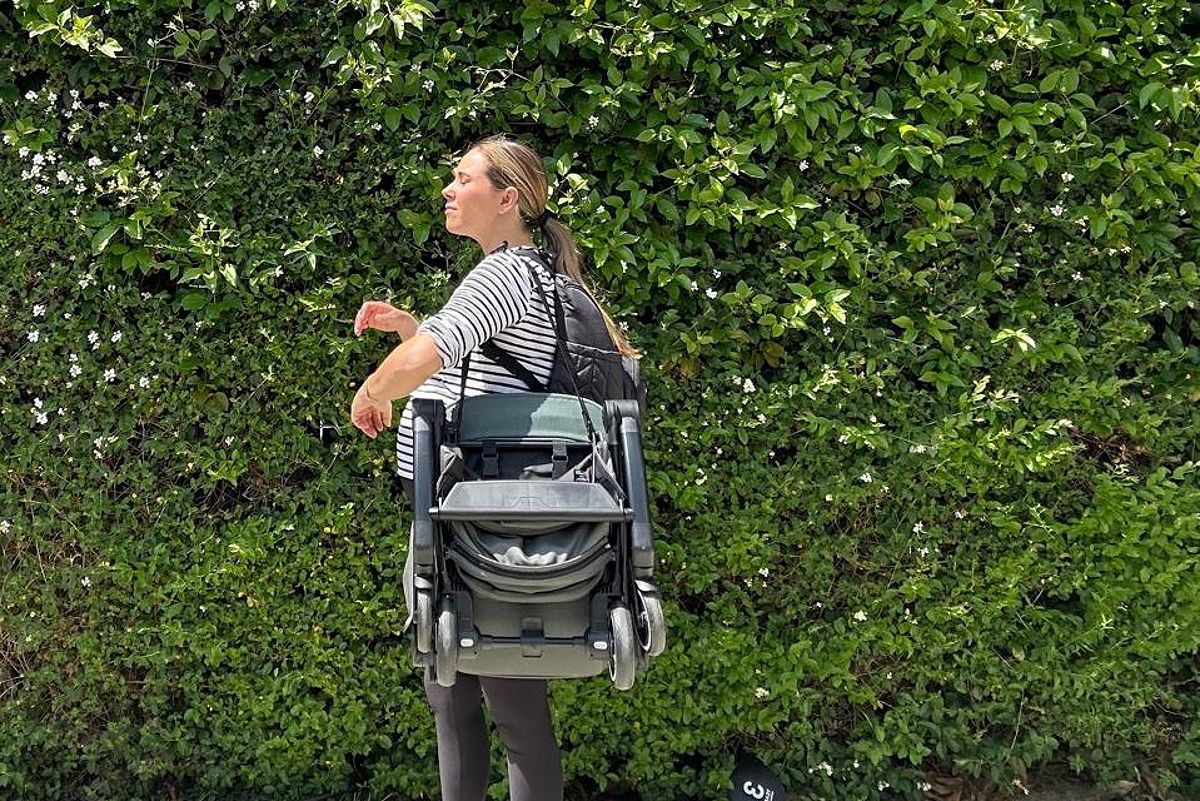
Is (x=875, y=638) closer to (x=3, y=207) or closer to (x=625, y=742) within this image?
(x=625, y=742)

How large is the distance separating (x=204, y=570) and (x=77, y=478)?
19.0 inches

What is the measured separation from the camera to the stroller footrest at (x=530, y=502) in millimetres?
2887

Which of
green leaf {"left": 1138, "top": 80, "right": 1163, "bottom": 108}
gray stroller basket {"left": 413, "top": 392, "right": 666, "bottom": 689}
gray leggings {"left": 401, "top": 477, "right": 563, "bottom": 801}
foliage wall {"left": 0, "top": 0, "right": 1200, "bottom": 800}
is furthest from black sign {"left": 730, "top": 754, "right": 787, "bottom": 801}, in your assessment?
green leaf {"left": 1138, "top": 80, "right": 1163, "bottom": 108}

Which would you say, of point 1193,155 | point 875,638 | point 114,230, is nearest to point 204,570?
point 114,230

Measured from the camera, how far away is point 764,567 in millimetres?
4266

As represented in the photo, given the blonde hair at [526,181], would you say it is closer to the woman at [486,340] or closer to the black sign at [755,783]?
the woman at [486,340]

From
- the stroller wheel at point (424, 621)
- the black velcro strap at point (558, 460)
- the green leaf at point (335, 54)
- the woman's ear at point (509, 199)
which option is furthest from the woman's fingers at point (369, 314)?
the green leaf at point (335, 54)

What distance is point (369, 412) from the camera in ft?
10.9

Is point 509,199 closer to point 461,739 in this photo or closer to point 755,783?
point 461,739

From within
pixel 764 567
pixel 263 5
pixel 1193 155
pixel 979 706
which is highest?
pixel 263 5

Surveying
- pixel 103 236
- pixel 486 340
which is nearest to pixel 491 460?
pixel 486 340

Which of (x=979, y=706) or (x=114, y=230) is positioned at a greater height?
(x=114, y=230)

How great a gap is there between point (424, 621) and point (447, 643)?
0.24 ft

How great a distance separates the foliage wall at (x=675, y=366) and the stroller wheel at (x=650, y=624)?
1203 mm
